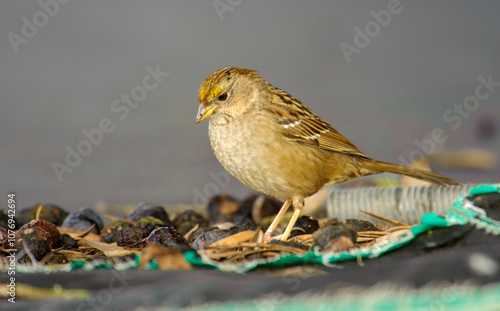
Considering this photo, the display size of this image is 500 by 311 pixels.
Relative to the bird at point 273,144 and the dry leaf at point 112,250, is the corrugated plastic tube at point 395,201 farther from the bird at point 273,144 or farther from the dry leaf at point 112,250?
the dry leaf at point 112,250

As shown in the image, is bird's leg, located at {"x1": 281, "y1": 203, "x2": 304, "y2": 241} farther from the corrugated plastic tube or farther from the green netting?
the green netting

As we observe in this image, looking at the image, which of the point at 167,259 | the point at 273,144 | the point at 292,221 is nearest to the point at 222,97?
the point at 273,144

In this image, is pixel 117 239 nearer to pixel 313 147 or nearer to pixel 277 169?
pixel 277 169

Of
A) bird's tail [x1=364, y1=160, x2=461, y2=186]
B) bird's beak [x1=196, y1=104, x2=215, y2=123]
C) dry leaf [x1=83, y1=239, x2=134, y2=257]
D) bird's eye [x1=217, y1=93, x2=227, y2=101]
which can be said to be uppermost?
bird's eye [x1=217, y1=93, x2=227, y2=101]

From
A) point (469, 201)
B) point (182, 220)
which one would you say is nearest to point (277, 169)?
point (182, 220)

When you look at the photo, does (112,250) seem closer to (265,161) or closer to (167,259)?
(167,259)

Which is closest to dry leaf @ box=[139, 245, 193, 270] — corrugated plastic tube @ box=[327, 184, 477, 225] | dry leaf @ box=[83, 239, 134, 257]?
dry leaf @ box=[83, 239, 134, 257]
